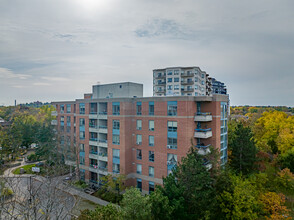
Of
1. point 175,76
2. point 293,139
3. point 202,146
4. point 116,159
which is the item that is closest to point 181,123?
point 202,146

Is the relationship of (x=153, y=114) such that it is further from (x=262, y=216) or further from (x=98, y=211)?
(x=262, y=216)

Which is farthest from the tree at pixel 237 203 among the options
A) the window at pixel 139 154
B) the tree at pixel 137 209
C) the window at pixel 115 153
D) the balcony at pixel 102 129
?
the balcony at pixel 102 129

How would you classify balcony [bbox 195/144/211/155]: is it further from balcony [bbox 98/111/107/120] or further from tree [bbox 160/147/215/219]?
balcony [bbox 98/111/107/120]

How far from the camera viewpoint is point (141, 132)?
3350cm

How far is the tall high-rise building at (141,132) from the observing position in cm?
2959

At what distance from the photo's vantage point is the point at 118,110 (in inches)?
1348

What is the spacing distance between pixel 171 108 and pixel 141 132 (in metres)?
7.04

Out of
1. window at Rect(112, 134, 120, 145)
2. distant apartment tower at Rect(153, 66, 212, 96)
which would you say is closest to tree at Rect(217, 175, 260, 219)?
window at Rect(112, 134, 120, 145)

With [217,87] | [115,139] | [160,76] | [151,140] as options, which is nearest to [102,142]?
[115,139]

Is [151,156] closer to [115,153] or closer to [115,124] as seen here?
[115,153]

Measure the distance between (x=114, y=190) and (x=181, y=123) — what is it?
1622 centimetres

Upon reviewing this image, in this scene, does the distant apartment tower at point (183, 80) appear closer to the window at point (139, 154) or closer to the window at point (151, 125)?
the window at point (151, 125)

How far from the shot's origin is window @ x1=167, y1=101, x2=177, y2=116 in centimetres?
2992

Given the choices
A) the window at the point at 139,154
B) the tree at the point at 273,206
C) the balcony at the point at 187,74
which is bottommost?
the tree at the point at 273,206
